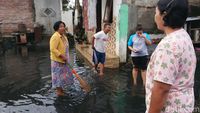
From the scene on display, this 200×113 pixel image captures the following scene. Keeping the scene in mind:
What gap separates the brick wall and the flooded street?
11.3 metres

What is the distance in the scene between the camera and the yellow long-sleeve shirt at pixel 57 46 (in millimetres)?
5773

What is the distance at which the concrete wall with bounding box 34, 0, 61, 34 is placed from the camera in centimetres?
2105

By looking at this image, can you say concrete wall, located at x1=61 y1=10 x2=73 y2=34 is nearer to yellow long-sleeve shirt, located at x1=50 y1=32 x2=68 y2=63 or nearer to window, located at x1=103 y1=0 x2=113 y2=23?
window, located at x1=103 y1=0 x2=113 y2=23

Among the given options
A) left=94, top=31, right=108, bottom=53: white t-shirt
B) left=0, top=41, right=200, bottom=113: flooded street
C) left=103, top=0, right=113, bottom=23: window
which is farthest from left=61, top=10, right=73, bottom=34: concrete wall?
left=94, top=31, right=108, bottom=53: white t-shirt

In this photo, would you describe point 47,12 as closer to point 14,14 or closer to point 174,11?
point 14,14

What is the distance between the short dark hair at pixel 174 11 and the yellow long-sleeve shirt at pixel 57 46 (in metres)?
4.11

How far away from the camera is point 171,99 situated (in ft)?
6.24

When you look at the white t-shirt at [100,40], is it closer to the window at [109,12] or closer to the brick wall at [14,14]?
the window at [109,12]

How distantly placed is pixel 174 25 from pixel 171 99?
53 centimetres

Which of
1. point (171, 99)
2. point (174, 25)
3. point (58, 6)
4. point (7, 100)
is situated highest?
point (58, 6)

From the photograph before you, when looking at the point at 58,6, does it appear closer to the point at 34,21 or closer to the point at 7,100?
the point at 34,21

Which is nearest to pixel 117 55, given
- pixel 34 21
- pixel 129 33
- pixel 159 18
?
pixel 129 33

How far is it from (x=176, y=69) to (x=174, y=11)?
401mm

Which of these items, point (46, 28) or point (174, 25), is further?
point (46, 28)
